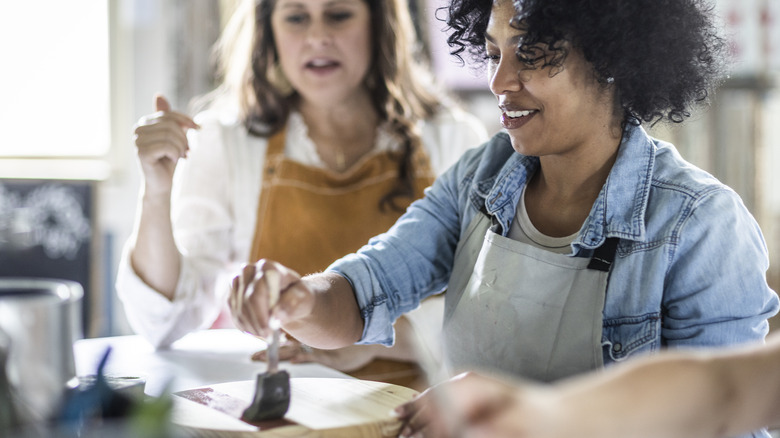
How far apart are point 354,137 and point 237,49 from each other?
1.41 ft

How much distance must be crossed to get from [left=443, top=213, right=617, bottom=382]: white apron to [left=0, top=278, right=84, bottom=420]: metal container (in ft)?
1.68

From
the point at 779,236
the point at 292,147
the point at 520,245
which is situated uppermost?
the point at 292,147

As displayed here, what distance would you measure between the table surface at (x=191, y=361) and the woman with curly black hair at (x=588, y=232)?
0.18 m

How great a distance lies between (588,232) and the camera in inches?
42.8

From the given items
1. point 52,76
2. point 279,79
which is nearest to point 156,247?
point 279,79

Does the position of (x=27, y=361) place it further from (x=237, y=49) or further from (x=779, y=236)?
(x=779, y=236)

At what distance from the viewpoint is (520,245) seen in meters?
1.15

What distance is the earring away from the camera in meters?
2.07

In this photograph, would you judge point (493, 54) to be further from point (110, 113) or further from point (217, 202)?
point (110, 113)

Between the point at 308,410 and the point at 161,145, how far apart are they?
870 mm

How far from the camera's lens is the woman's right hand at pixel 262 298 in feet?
3.26

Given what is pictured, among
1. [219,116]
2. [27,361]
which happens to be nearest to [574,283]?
[27,361]

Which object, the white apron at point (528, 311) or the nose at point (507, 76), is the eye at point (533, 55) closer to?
the nose at point (507, 76)

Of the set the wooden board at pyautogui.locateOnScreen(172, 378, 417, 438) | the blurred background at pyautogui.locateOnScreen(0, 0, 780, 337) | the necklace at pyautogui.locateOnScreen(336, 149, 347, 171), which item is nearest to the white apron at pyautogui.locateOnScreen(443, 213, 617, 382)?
the wooden board at pyautogui.locateOnScreen(172, 378, 417, 438)
